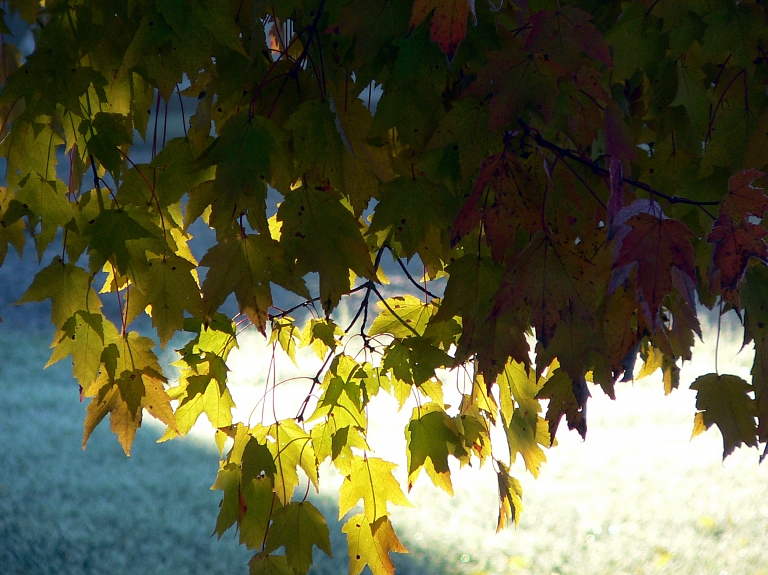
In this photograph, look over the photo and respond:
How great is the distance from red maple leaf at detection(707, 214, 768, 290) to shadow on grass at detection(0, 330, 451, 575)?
6.60 ft

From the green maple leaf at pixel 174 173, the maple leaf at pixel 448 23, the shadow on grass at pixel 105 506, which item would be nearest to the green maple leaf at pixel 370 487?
the green maple leaf at pixel 174 173

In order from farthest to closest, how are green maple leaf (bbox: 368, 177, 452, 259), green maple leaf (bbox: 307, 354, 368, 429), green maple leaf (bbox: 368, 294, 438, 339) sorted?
green maple leaf (bbox: 368, 294, 438, 339) → green maple leaf (bbox: 307, 354, 368, 429) → green maple leaf (bbox: 368, 177, 452, 259)

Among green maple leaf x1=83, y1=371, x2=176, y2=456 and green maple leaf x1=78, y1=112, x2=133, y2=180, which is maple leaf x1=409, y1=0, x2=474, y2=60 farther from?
green maple leaf x1=83, y1=371, x2=176, y2=456

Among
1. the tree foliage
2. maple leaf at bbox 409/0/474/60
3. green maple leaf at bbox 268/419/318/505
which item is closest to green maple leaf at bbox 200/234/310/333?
the tree foliage

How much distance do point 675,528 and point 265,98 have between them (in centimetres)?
242

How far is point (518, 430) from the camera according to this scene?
138cm

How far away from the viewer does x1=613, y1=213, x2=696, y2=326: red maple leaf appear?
2.29ft

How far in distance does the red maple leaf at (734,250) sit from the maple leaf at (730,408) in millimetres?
418

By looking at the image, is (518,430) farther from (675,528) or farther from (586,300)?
(675,528)

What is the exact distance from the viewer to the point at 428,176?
949mm

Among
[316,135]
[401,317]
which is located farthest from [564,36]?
[401,317]

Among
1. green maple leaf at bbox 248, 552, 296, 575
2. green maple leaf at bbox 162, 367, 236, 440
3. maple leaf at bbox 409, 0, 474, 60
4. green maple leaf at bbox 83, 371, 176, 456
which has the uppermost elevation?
maple leaf at bbox 409, 0, 474, 60

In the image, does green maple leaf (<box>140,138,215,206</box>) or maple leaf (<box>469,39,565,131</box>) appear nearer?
maple leaf (<box>469,39,565,131</box>)

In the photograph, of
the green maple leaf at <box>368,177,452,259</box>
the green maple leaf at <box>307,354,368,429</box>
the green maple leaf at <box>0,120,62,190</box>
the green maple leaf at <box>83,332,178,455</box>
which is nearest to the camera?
the green maple leaf at <box>368,177,452,259</box>
